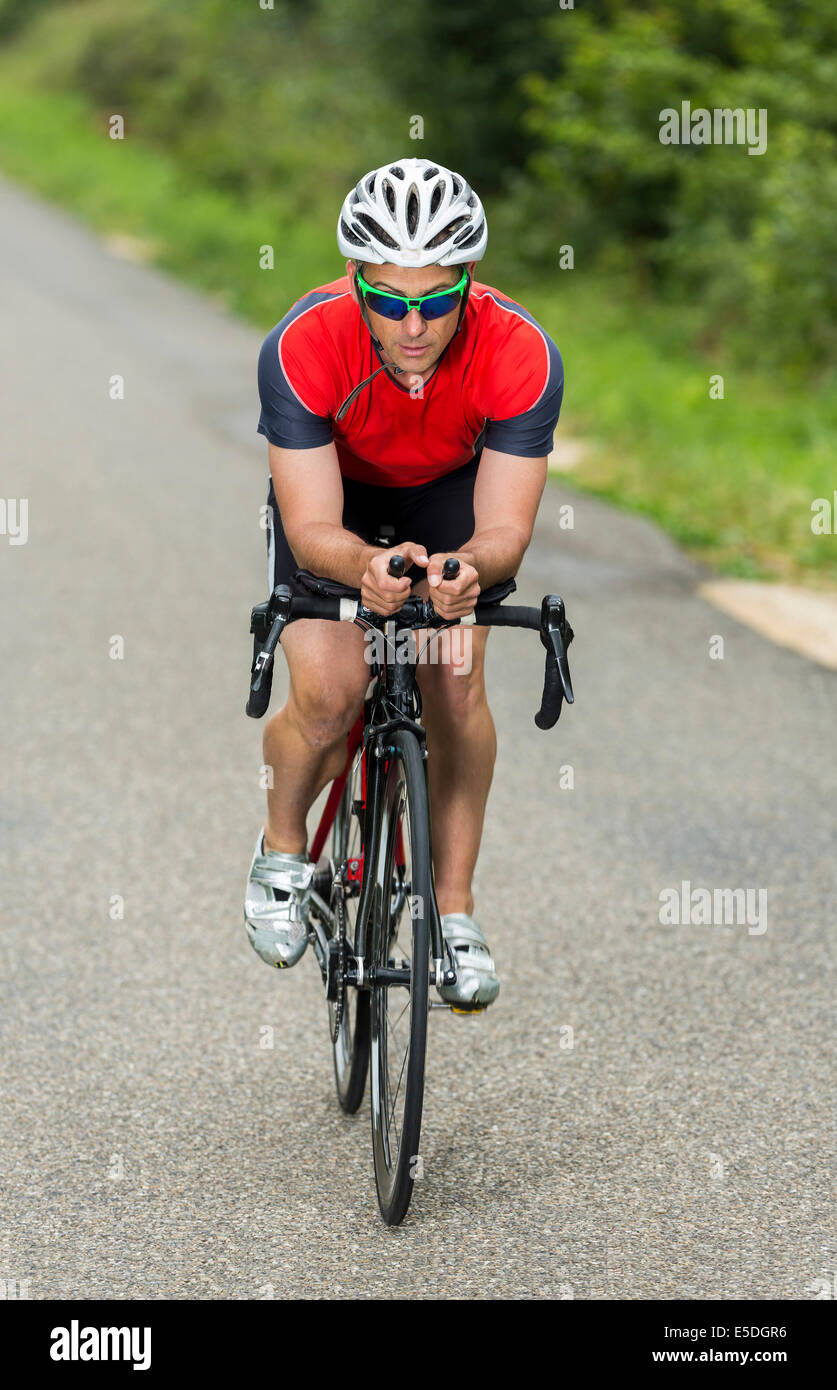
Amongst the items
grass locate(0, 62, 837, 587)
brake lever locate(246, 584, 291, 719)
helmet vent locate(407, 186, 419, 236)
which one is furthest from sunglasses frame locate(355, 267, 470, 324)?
grass locate(0, 62, 837, 587)

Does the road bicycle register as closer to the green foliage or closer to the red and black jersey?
the red and black jersey

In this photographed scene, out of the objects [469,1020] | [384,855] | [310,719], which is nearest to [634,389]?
[469,1020]

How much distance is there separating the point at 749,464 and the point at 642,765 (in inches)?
206

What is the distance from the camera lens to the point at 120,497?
1086 cm

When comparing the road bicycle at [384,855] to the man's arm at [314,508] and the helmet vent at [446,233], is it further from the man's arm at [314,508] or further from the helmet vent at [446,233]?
the helmet vent at [446,233]

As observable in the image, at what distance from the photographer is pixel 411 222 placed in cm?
341

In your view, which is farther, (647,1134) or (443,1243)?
(647,1134)

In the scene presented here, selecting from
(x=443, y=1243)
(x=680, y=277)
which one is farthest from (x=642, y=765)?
(x=680, y=277)

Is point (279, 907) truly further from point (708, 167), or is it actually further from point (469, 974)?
point (708, 167)

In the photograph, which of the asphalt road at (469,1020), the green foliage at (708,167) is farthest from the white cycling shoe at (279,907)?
the green foliage at (708,167)

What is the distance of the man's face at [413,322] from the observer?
344 cm

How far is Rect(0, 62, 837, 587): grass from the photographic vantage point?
10172mm

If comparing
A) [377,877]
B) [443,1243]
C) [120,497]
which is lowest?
[120,497]
